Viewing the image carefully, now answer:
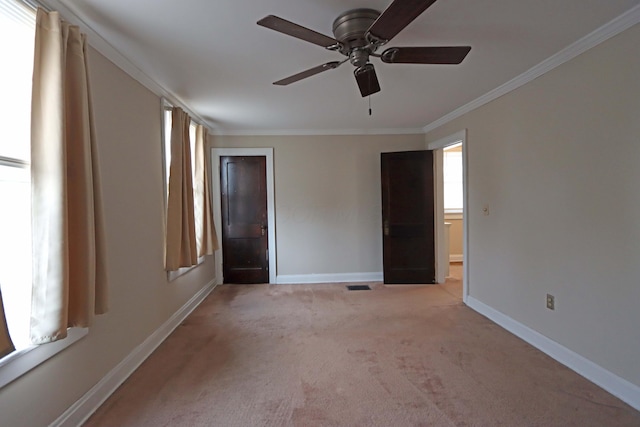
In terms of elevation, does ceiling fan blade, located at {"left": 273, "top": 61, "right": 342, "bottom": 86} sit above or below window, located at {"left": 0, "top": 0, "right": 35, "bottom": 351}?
above

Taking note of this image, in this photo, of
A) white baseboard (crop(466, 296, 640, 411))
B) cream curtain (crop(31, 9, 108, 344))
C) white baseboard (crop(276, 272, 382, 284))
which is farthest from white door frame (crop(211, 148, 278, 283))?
cream curtain (crop(31, 9, 108, 344))

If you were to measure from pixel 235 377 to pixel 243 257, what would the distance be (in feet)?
9.22

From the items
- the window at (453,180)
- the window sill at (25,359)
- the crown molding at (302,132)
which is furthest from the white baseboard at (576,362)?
the window at (453,180)

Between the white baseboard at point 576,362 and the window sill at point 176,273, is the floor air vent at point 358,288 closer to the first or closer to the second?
the white baseboard at point 576,362

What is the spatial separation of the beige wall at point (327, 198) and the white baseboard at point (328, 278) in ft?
0.20

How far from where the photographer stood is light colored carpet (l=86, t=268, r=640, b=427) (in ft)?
6.47

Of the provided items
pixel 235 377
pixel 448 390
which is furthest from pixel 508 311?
pixel 235 377

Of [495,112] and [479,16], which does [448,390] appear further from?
[495,112]

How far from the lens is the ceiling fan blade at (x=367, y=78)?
2070mm

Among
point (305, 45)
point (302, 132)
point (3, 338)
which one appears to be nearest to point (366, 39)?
point (305, 45)

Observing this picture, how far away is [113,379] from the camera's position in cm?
225

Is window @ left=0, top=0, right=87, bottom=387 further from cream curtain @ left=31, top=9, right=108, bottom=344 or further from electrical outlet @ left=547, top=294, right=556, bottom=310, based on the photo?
electrical outlet @ left=547, top=294, right=556, bottom=310

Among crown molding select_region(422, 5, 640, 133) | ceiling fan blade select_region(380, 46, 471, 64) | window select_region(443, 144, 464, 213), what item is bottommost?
window select_region(443, 144, 464, 213)

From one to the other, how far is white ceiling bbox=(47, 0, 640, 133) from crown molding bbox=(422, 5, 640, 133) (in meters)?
0.05
